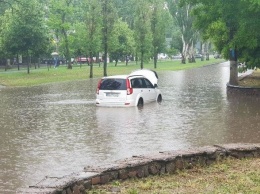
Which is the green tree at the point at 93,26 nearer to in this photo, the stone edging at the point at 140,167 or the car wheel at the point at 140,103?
the car wheel at the point at 140,103

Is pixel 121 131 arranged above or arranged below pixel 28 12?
below

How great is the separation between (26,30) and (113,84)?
29.9m

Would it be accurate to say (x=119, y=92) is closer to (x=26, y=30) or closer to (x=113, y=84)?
(x=113, y=84)

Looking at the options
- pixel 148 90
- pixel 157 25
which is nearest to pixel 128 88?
pixel 148 90

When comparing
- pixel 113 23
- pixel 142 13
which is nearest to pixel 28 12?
pixel 113 23

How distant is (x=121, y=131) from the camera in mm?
16016

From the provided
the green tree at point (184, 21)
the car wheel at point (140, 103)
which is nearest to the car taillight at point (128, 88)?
the car wheel at point (140, 103)

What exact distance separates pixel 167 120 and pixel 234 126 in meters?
2.61

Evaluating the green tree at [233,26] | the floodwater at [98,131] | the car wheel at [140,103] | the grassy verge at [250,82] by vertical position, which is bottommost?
the floodwater at [98,131]

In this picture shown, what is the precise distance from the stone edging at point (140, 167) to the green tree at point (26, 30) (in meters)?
42.8

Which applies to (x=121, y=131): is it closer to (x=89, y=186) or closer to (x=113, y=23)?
(x=89, y=186)

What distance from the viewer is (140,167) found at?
27.1ft

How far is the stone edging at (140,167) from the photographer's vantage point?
6.91 metres

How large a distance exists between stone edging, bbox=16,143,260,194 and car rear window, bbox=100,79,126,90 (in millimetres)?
13037
